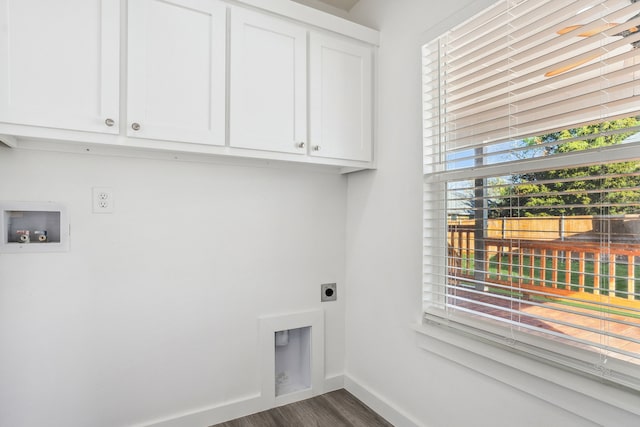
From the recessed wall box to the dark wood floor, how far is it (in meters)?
1.22

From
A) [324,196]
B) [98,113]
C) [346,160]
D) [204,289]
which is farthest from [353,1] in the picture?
[204,289]

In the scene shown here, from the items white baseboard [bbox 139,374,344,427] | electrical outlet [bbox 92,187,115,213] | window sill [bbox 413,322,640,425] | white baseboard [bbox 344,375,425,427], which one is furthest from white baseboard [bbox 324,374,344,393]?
electrical outlet [bbox 92,187,115,213]

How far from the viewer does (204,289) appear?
70.8 inches

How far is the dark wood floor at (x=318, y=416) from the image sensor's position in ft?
5.92

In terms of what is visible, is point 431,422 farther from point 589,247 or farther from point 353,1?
point 353,1

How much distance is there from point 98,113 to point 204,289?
0.96 meters

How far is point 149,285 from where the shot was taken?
1.68 meters

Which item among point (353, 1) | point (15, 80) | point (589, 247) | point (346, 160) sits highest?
point (353, 1)

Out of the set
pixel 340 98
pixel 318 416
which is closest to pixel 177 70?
pixel 340 98

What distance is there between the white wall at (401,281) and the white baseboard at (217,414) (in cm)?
61

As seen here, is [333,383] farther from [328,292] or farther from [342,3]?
[342,3]

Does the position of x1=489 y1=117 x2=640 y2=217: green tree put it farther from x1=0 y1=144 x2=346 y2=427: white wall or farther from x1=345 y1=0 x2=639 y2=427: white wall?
x1=0 y1=144 x2=346 y2=427: white wall

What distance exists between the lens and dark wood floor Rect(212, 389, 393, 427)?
180 cm

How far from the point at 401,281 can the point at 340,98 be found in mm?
1026
